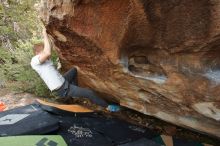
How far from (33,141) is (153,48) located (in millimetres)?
1802

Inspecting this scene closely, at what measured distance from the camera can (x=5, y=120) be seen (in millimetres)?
4770

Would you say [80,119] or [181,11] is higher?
[181,11]

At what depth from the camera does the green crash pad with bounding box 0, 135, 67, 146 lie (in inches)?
165

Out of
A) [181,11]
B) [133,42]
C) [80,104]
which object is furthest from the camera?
[80,104]

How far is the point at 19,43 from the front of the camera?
7984mm

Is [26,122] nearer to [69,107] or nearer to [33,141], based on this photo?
[33,141]

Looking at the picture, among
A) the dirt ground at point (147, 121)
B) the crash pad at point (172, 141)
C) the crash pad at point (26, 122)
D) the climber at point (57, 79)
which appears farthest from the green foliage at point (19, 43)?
the crash pad at point (172, 141)

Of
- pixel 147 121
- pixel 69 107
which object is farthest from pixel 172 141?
pixel 69 107

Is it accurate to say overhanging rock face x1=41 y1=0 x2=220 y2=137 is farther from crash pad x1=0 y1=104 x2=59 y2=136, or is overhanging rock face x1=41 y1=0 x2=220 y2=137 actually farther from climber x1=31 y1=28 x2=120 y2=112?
crash pad x1=0 y1=104 x2=59 y2=136

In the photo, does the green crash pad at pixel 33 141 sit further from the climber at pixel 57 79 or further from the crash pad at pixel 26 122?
the climber at pixel 57 79

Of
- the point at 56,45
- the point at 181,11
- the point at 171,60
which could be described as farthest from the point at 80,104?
the point at 181,11

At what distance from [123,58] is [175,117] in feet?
3.43

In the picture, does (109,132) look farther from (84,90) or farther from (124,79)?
(124,79)

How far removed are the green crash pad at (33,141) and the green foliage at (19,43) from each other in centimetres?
195
